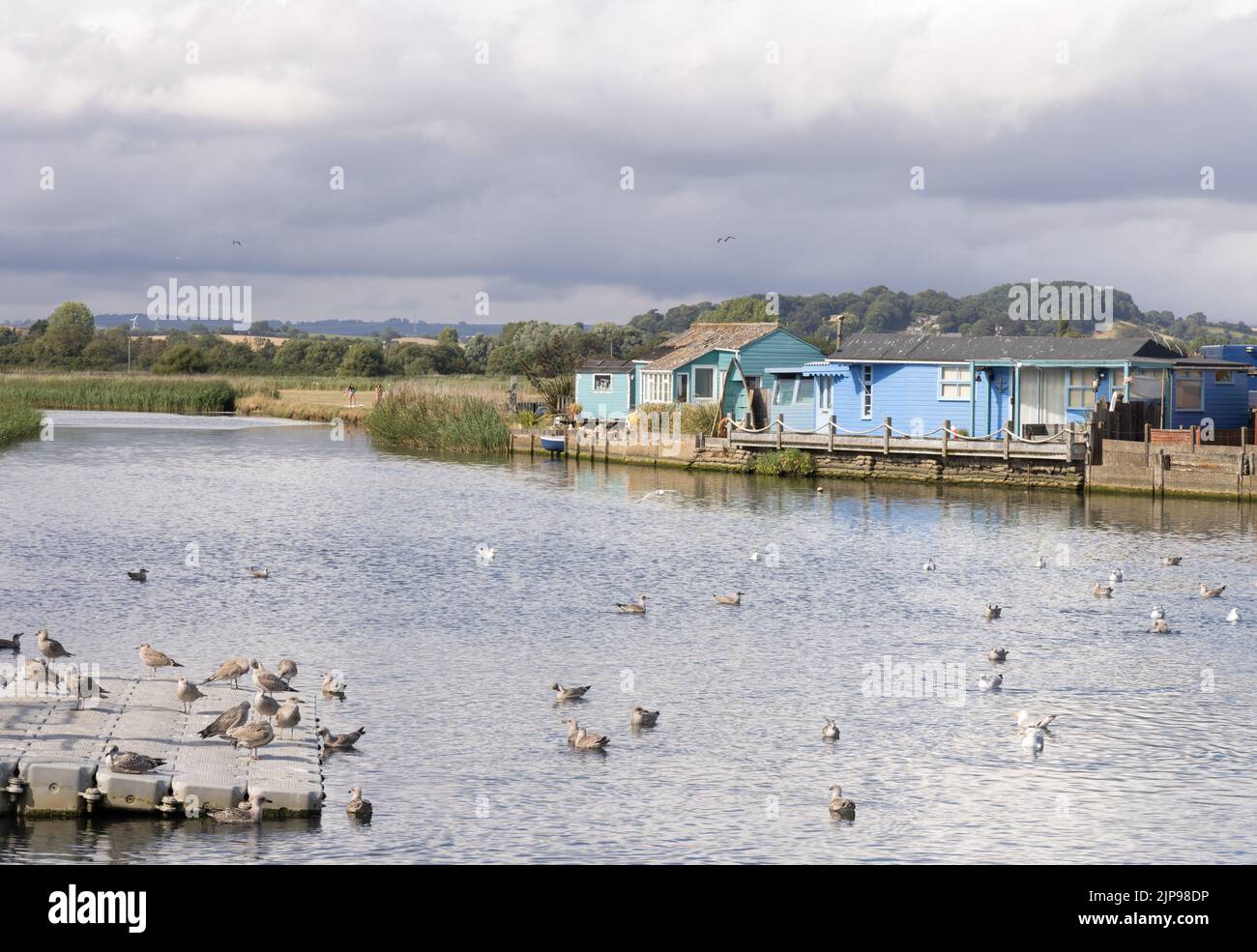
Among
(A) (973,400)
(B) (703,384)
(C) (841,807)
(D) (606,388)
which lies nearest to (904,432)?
(A) (973,400)

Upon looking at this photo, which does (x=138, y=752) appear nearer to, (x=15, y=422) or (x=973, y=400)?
(x=973, y=400)

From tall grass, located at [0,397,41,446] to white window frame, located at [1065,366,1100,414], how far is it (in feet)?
176

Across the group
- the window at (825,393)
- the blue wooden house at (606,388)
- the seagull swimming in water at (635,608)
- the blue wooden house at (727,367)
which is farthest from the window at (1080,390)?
the seagull swimming in water at (635,608)

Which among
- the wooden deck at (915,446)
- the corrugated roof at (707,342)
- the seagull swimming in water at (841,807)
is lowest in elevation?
the seagull swimming in water at (841,807)

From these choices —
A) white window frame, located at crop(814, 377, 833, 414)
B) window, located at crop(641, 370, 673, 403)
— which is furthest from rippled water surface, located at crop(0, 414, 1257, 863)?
window, located at crop(641, 370, 673, 403)

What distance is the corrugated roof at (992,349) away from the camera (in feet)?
204

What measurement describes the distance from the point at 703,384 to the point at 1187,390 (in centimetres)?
2706

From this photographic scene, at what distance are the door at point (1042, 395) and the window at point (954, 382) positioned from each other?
8.03ft

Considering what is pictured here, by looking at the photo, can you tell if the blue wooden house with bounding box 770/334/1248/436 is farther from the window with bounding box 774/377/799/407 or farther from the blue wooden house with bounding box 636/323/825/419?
the blue wooden house with bounding box 636/323/825/419

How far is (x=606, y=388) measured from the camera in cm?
8781

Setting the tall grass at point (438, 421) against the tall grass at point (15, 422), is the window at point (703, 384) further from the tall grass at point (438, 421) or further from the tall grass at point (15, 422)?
the tall grass at point (15, 422)
